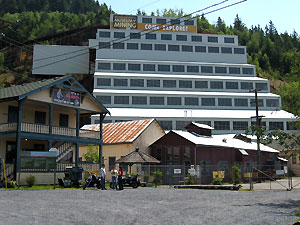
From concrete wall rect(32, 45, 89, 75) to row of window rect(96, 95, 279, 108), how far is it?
96.2 feet

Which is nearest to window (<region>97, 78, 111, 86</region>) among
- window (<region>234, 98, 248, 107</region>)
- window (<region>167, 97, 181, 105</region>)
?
window (<region>167, 97, 181, 105</region>)

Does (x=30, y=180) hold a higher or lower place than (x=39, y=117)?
lower

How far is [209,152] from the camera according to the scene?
3822 centimetres

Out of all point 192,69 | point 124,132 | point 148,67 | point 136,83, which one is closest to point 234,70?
point 192,69

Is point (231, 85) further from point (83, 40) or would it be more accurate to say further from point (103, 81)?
→ point (83, 40)

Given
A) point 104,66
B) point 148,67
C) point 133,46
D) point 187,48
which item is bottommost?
Result: point 104,66

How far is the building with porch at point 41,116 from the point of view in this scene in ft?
92.7

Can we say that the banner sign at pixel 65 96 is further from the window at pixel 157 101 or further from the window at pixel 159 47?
the window at pixel 159 47

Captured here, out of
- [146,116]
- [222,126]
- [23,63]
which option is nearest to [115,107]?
[146,116]

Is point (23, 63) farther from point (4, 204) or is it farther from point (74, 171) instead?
point (4, 204)

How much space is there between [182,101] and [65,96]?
1711 inches

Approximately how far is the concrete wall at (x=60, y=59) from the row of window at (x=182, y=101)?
96.2ft

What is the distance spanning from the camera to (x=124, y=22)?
96.8 m

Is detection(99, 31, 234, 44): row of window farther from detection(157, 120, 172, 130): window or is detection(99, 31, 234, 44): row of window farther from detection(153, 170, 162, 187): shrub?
detection(153, 170, 162, 187): shrub
